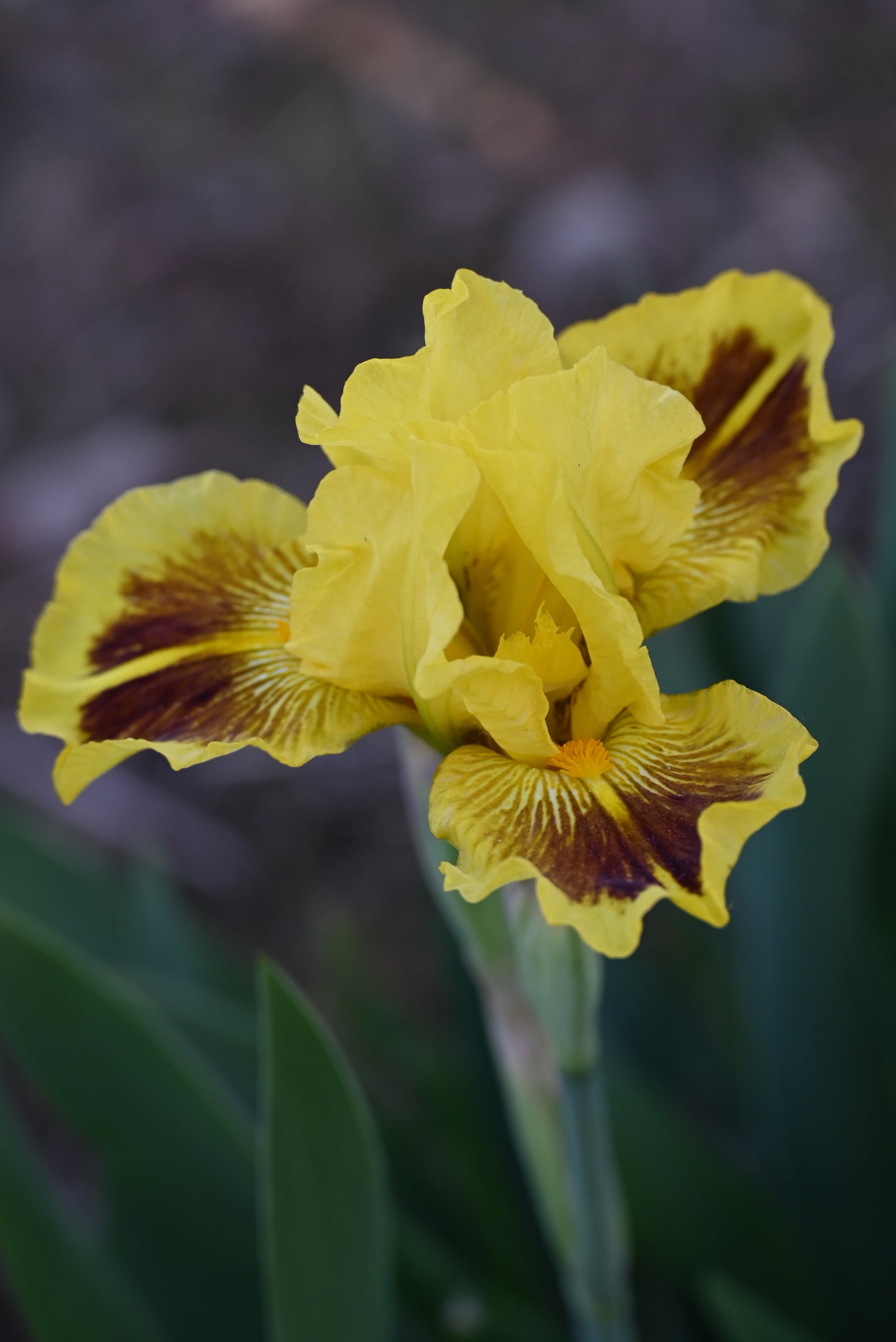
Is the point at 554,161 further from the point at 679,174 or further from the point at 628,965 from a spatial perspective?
the point at 628,965

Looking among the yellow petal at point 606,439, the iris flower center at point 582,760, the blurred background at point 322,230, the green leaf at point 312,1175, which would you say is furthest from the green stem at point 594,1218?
the blurred background at point 322,230

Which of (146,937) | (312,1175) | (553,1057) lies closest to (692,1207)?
(553,1057)

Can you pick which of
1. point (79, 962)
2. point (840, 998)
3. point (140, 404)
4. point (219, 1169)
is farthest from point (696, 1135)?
point (140, 404)

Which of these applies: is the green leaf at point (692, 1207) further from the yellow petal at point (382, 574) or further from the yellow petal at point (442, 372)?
the yellow petal at point (442, 372)

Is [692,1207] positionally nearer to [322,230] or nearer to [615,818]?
[615,818]

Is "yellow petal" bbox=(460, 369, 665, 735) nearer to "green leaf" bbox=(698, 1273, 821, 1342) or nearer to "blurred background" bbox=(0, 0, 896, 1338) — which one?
"green leaf" bbox=(698, 1273, 821, 1342)

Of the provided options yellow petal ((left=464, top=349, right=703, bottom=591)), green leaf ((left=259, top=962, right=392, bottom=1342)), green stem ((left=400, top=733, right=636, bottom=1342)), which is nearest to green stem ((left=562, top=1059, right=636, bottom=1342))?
green stem ((left=400, top=733, right=636, bottom=1342))
